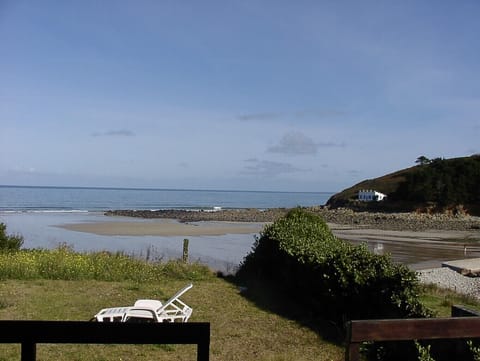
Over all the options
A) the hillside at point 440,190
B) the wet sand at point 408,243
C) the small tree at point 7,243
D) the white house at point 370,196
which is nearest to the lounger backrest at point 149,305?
the small tree at point 7,243

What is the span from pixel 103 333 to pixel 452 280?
16.4 meters

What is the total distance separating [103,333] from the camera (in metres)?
3.04

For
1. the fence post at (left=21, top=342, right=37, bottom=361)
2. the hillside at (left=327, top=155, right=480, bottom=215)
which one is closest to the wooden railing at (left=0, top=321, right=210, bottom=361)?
the fence post at (left=21, top=342, right=37, bottom=361)

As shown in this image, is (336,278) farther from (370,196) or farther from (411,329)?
(370,196)

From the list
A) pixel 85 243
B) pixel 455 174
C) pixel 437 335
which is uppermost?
pixel 455 174

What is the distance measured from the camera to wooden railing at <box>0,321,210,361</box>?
301 centimetres

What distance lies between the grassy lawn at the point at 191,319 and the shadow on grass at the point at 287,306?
21 centimetres

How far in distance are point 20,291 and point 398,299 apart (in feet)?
28.5

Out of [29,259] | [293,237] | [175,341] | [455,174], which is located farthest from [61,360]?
[455,174]

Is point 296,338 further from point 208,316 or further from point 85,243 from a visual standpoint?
point 85,243

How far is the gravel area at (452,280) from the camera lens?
15359 mm

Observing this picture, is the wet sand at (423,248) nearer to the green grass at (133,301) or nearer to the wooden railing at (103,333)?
the green grass at (133,301)

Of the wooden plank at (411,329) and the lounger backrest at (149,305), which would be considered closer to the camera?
the wooden plank at (411,329)

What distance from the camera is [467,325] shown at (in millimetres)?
3877
